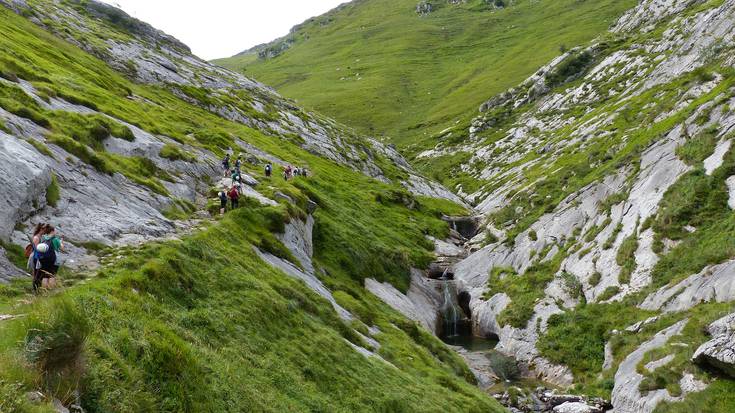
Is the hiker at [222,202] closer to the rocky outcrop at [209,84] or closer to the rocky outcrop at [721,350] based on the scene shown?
the rocky outcrop at [721,350]

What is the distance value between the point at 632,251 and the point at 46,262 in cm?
5545

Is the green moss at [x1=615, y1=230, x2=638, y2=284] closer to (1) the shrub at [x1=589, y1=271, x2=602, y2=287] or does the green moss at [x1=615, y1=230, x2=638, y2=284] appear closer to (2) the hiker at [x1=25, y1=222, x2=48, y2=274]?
(1) the shrub at [x1=589, y1=271, x2=602, y2=287]

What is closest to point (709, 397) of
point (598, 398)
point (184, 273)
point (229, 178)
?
point (598, 398)

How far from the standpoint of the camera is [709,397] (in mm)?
32469

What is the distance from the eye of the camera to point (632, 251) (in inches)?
2160

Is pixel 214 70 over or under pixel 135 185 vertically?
over

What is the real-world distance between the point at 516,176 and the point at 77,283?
115 metres

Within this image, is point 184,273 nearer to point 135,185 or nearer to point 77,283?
point 77,283

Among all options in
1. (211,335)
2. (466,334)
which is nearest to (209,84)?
(466,334)

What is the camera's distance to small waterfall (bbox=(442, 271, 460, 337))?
73.9 meters

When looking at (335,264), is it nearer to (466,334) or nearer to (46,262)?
(466,334)

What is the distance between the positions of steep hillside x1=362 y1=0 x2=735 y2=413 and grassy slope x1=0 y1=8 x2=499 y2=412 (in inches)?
496

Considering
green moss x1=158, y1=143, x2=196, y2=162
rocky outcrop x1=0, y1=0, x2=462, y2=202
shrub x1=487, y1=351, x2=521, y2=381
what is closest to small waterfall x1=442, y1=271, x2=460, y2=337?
shrub x1=487, y1=351, x2=521, y2=381

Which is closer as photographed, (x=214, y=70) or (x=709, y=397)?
(x=709, y=397)
